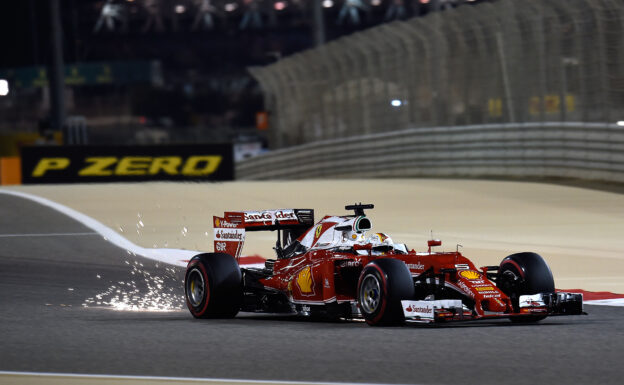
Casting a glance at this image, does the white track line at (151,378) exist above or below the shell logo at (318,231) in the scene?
below

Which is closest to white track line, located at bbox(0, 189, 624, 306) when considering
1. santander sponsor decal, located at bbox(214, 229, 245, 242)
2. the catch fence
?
santander sponsor decal, located at bbox(214, 229, 245, 242)

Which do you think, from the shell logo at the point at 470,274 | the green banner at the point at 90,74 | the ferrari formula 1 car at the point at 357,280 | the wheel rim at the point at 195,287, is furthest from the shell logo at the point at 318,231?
the green banner at the point at 90,74

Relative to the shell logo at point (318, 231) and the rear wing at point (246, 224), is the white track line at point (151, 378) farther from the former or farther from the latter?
the rear wing at point (246, 224)

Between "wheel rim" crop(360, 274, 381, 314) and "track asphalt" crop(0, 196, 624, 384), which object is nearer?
"track asphalt" crop(0, 196, 624, 384)

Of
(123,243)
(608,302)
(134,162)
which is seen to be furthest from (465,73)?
(608,302)

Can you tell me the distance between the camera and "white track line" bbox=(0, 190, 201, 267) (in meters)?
14.9

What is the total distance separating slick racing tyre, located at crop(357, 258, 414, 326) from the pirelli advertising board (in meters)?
23.0

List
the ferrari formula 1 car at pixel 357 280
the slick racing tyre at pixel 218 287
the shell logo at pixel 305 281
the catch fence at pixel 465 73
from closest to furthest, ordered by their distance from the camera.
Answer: the ferrari formula 1 car at pixel 357 280 → the shell logo at pixel 305 281 → the slick racing tyre at pixel 218 287 → the catch fence at pixel 465 73

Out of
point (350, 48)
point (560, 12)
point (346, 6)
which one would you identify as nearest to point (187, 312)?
point (560, 12)

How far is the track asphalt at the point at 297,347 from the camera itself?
22.0 ft

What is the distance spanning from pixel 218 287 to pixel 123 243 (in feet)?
24.0

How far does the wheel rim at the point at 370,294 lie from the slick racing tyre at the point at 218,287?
1.43 m

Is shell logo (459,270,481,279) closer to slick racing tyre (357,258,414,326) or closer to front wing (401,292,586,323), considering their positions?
front wing (401,292,586,323)

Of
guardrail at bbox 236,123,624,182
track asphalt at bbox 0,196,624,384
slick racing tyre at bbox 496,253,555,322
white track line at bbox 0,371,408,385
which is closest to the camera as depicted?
white track line at bbox 0,371,408,385
